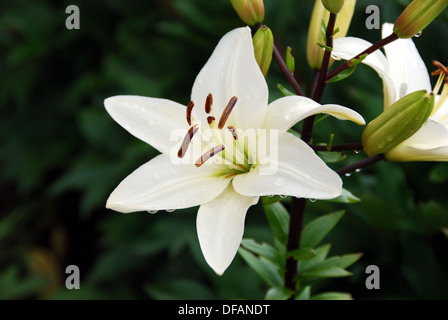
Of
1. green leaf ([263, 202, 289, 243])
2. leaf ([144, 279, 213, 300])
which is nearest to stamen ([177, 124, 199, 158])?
green leaf ([263, 202, 289, 243])

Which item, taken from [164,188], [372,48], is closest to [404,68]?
[372,48]

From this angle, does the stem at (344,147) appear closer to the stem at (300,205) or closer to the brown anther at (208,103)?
the stem at (300,205)

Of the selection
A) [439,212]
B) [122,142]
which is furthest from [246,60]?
Result: [122,142]

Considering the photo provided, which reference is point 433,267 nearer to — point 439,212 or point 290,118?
point 439,212

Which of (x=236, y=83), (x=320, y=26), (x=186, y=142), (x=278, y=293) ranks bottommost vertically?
(x=278, y=293)

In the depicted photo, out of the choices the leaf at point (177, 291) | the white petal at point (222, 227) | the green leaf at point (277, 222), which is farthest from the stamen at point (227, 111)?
the leaf at point (177, 291)

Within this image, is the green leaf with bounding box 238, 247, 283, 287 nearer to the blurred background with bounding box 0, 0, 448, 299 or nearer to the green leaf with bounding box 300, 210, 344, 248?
the green leaf with bounding box 300, 210, 344, 248

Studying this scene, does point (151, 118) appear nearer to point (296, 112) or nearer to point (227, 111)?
point (227, 111)
